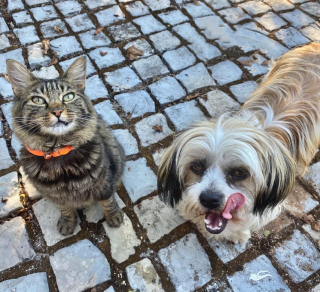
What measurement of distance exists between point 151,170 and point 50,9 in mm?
3198

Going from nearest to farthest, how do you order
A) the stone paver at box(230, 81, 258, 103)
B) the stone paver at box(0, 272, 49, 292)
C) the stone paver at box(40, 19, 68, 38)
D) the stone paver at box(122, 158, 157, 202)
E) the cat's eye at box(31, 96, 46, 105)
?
1. the cat's eye at box(31, 96, 46, 105)
2. the stone paver at box(0, 272, 49, 292)
3. the stone paver at box(122, 158, 157, 202)
4. the stone paver at box(230, 81, 258, 103)
5. the stone paver at box(40, 19, 68, 38)

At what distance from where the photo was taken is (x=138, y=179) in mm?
3283

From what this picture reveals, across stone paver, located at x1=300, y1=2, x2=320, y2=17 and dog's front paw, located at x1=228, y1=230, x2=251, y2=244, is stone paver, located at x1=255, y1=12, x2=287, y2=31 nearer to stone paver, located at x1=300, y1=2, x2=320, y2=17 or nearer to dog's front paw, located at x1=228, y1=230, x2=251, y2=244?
stone paver, located at x1=300, y1=2, x2=320, y2=17

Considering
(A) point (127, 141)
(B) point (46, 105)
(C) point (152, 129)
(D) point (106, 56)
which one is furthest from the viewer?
(D) point (106, 56)

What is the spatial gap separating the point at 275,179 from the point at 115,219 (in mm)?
1502

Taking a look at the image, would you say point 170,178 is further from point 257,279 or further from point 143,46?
point 143,46

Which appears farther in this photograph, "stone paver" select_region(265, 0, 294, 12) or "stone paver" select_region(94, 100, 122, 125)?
"stone paver" select_region(265, 0, 294, 12)

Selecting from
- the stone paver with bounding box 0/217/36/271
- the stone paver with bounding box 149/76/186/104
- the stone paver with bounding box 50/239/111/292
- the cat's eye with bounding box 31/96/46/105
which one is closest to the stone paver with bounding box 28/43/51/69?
the stone paver with bounding box 149/76/186/104

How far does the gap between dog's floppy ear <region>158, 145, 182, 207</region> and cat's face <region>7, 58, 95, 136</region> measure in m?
0.70

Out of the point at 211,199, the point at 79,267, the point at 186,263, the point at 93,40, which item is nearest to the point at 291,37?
the point at 93,40

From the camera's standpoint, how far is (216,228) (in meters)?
2.53

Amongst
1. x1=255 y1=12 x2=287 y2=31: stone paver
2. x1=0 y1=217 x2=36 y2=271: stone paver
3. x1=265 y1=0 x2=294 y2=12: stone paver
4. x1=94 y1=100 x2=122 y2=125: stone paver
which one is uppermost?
x1=265 y1=0 x2=294 y2=12: stone paver

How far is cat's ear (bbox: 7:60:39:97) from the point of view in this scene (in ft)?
7.46

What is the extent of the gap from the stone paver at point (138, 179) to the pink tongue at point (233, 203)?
1.04 meters
